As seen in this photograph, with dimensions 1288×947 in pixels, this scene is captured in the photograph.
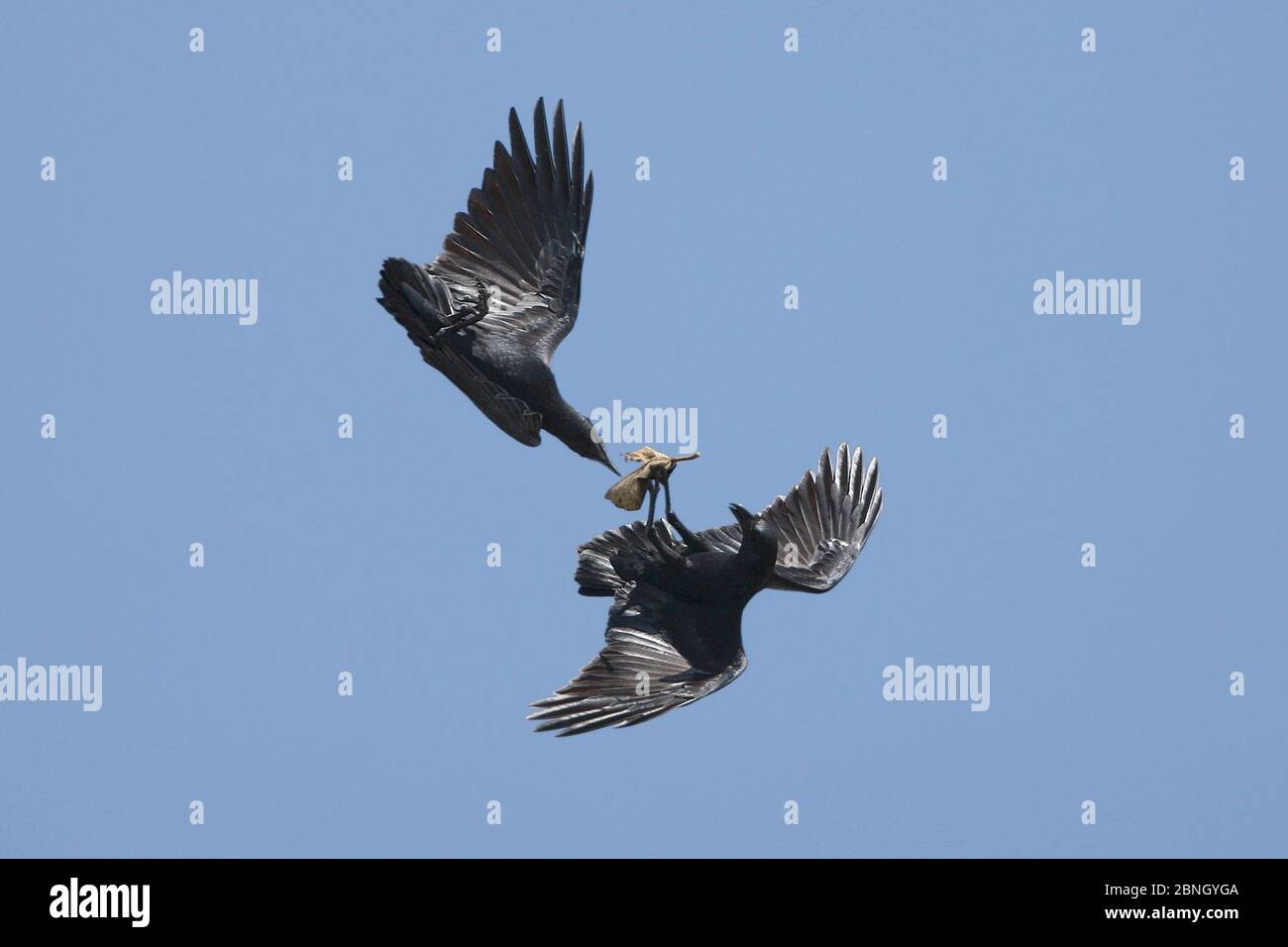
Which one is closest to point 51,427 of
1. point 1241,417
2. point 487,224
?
point 487,224

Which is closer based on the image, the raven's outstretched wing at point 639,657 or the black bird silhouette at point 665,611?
the raven's outstretched wing at point 639,657

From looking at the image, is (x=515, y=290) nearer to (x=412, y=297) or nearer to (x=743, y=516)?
(x=412, y=297)

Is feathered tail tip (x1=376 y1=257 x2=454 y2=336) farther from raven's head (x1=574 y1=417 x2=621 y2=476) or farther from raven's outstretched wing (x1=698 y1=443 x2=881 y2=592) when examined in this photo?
raven's outstretched wing (x1=698 y1=443 x2=881 y2=592)

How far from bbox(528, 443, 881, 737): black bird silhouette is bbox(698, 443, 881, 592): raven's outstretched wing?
11.3 inches

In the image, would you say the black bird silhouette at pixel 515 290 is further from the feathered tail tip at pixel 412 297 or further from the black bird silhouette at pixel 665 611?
the black bird silhouette at pixel 665 611

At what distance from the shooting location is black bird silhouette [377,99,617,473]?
20.9 m

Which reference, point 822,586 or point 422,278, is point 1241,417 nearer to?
point 822,586

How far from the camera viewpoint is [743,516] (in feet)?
68.7

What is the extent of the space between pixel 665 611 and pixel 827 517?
266 cm

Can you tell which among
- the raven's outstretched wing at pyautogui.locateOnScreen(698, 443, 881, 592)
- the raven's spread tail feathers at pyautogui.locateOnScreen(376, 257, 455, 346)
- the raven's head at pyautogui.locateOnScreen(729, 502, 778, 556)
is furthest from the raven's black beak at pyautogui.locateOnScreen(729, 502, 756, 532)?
the raven's spread tail feathers at pyautogui.locateOnScreen(376, 257, 455, 346)

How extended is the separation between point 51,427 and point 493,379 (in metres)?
5.85

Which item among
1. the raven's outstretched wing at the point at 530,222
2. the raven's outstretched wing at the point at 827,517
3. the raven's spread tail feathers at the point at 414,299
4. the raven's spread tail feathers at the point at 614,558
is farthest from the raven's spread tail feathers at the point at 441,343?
the raven's outstretched wing at the point at 827,517

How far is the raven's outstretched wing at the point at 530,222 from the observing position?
2172 centimetres

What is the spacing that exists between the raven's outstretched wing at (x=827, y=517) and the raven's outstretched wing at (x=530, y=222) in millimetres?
2999
